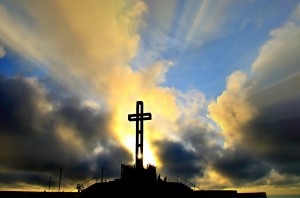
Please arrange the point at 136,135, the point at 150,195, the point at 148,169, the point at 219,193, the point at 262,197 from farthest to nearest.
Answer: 1. the point at 262,197
2. the point at 219,193
3. the point at 136,135
4. the point at 148,169
5. the point at 150,195

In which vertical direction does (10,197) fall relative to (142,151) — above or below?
below

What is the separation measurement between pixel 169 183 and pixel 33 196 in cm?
2352

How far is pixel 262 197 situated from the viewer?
160 feet

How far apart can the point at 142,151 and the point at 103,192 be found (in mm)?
6609

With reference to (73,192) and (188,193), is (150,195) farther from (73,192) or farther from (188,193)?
(73,192)

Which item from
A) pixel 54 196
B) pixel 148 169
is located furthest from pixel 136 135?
pixel 54 196

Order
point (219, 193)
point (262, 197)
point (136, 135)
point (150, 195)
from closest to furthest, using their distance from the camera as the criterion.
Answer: point (150, 195) → point (136, 135) → point (219, 193) → point (262, 197)

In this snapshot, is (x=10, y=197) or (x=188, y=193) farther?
(x=10, y=197)

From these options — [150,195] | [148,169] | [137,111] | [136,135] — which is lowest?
[150,195]

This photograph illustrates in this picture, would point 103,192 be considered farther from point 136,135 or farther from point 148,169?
point 136,135

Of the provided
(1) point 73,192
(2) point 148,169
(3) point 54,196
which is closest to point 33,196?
(3) point 54,196

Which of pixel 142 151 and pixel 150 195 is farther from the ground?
pixel 142 151

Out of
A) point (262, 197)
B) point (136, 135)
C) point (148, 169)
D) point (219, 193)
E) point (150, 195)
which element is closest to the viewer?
point (150, 195)

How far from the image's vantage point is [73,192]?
4450cm
